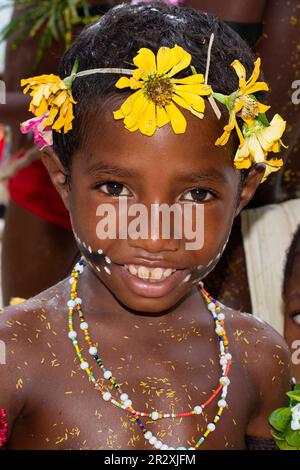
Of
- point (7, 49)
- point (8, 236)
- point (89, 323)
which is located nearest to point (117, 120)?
point (89, 323)

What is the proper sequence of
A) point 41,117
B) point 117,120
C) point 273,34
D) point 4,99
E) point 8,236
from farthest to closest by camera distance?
point 8,236, point 4,99, point 273,34, point 41,117, point 117,120

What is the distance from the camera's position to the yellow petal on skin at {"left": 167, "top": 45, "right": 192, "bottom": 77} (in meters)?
1.50

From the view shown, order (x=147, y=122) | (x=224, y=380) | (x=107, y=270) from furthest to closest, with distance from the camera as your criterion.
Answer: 1. (x=224, y=380)
2. (x=107, y=270)
3. (x=147, y=122)

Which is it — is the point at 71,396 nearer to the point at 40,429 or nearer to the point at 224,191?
the point at 40,429

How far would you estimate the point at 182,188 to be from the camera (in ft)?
5.01

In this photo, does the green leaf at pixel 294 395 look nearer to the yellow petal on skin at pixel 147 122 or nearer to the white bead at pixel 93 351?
the white bead at pixel 93 351

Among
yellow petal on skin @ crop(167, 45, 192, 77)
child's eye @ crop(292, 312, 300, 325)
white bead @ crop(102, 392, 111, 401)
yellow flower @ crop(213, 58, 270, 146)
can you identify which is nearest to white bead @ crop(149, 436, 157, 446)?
white bead @ crop(102, 392, 111, 401)

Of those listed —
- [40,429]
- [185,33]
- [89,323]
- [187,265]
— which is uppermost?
[185,33]

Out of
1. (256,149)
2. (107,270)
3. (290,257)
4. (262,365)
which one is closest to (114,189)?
(107,270)

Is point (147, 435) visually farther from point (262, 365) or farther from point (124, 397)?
point (262, 365)

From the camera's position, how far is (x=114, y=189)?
5.09 feet

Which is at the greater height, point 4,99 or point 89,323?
point 4,99

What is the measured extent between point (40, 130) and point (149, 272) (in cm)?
34

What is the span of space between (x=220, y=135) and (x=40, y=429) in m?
0.58
